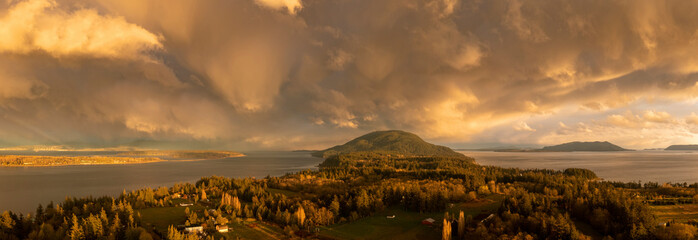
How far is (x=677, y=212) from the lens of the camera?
70500mm

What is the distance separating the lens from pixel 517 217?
60.7 meters

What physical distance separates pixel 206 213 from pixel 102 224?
841 inches

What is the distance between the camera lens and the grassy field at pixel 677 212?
65062 mm

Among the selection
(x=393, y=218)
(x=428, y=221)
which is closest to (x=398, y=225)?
(x=393, y=218)

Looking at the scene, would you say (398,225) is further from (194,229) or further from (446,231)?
(194,229)

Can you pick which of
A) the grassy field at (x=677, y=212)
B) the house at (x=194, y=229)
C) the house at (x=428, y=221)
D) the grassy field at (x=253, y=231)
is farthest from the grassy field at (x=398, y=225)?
the grassy field at (x=677, y=212)

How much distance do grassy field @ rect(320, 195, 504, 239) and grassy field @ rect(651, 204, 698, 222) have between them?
34.1 m

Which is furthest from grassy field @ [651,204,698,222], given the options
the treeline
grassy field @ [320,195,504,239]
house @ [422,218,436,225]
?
house @ [422,218,436,225]

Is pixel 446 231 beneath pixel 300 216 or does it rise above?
above

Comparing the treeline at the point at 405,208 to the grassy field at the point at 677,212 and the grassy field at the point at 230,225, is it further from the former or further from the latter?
the grassy field at the point at 677,212

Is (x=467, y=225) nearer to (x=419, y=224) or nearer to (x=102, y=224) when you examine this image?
(x=419, y=224)

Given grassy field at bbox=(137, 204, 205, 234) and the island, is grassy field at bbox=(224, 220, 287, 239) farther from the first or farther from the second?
grassy field at bbox=(137, 204, 205, 234)

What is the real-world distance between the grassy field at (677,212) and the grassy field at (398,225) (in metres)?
34.1

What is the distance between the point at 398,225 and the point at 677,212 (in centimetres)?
6444
